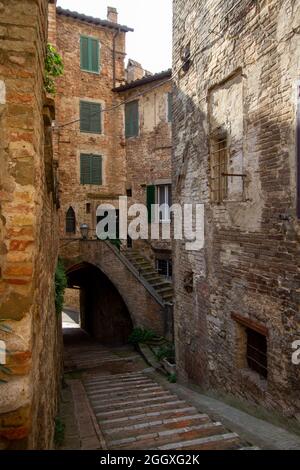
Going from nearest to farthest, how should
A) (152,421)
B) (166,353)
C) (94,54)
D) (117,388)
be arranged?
(152,421) < (117,388) < (166,353) < (94,54)

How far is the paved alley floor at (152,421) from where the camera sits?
496cm

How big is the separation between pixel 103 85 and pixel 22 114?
54.4 feet

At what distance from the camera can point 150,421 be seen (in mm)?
5809

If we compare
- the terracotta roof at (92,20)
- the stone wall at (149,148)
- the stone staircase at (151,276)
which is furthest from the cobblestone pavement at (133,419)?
the terracotta roof at (92,20)

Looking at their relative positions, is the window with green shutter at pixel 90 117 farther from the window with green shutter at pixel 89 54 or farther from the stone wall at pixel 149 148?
the window with green shutter at pixel 89 54

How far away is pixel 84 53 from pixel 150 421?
1675 centimetres

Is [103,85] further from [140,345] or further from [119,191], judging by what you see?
[140,345]

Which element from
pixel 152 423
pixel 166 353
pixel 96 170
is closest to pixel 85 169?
pixel 96 170

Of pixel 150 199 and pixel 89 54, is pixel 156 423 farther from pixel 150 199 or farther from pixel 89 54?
pixel 89 54

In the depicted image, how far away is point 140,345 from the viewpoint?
1263 cm

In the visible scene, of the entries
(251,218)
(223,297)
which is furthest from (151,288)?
(251,218)

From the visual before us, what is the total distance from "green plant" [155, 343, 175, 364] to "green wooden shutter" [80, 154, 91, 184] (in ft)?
30.4

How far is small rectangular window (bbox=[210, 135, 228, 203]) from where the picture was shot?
23.5 feet

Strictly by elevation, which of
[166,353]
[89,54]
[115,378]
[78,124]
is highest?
[89,54]
